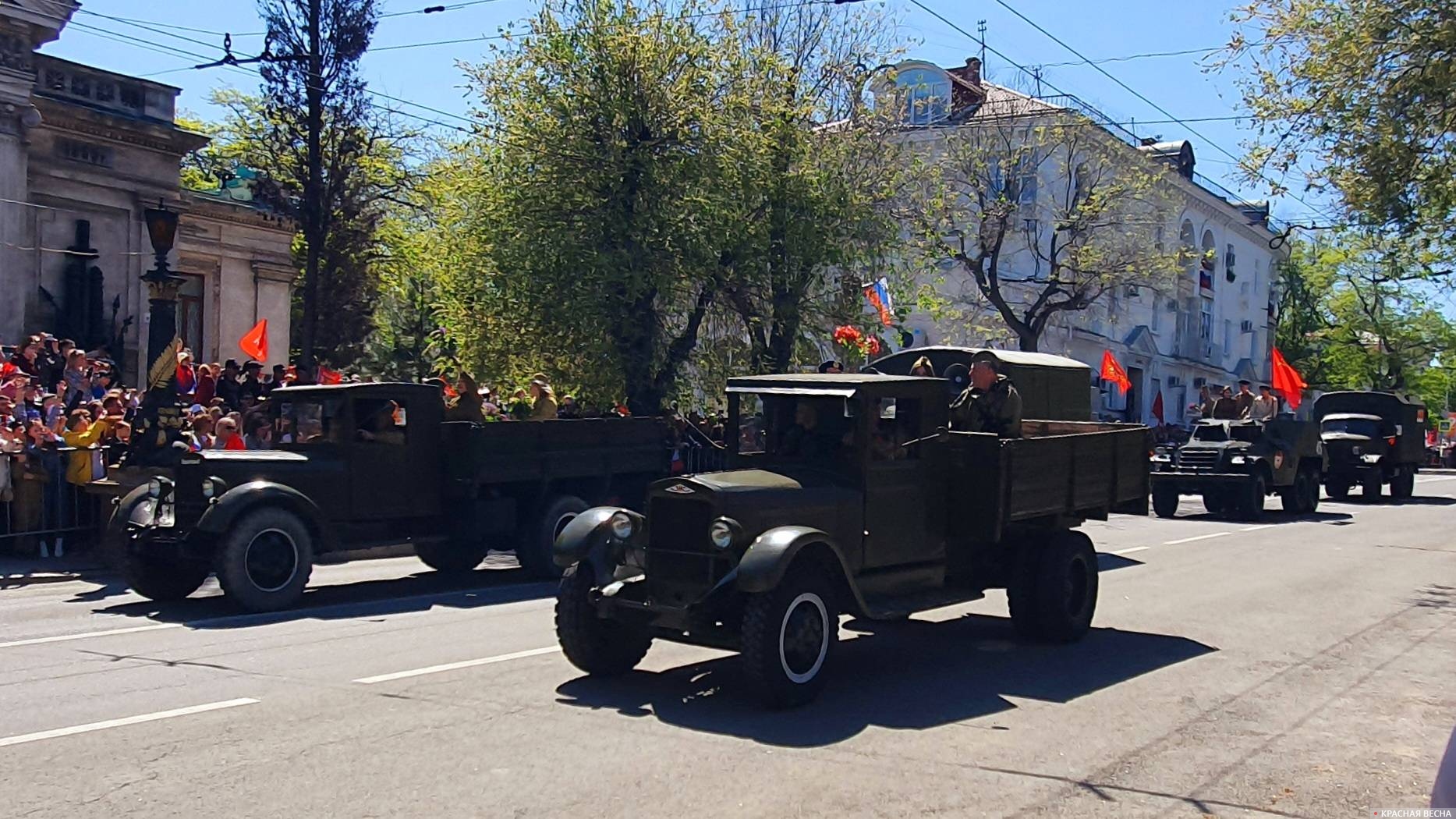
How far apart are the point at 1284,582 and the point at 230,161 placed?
129ft

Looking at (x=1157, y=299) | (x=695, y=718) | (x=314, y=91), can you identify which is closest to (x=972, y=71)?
(x=1157, y=299)

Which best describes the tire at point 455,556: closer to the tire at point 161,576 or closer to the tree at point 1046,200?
the tire at point 161,576

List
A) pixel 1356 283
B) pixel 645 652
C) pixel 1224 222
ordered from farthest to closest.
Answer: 1. pixel 1356 283
2. pixel 1224 222
3. pixel 645 652

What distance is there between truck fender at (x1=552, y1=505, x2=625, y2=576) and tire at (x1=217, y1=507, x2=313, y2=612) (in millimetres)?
4218

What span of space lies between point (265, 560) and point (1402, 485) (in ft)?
93.4

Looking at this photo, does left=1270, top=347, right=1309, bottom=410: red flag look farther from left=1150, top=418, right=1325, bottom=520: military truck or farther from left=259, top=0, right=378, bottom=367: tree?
left=259, top=0, right=378, bottom=367: tree

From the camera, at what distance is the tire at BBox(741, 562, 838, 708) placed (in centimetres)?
790

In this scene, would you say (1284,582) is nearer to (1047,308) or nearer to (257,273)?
(1047,308)

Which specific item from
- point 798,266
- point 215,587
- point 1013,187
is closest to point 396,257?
point 1013,187

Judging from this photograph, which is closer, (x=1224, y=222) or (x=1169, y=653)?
(x=1169, y=653)

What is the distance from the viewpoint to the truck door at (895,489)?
922 centimetres

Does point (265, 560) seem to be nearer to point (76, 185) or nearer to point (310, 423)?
point (310, 423)

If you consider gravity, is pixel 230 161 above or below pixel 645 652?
above

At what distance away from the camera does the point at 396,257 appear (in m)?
43.7
